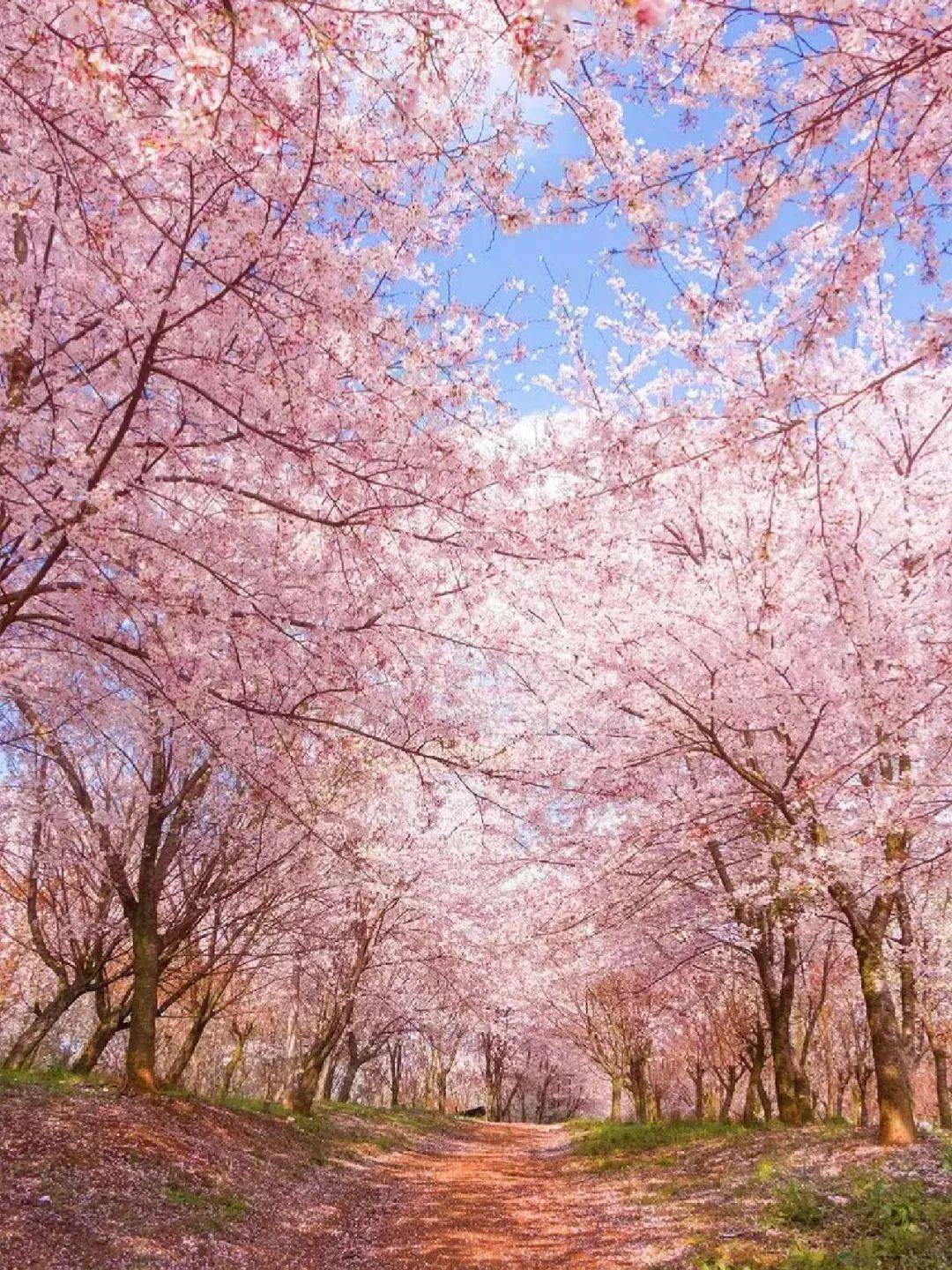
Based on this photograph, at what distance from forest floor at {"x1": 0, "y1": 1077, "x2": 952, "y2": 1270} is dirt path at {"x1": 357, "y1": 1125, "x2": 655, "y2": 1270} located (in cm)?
4

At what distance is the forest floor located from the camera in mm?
6422

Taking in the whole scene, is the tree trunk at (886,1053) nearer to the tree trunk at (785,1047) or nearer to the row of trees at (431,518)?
the row of trees at (431,518)

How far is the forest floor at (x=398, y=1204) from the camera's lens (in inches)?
253

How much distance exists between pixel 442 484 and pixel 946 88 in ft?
10.8

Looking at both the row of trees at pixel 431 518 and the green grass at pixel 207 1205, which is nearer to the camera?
the row of trees at pixel 431 518

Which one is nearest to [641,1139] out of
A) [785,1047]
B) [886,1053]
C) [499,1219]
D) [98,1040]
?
[785,1047]

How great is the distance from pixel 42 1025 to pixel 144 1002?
12.2 ft

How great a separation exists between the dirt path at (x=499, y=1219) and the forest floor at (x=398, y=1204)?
4 centimetres

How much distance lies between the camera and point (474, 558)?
22.9 ft

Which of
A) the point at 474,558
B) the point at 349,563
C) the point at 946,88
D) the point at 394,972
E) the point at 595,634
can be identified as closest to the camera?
the point at 946,88

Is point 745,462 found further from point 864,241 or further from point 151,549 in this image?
point 151,549

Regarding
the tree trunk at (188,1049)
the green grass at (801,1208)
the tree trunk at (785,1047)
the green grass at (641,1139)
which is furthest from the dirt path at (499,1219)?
the tree trunk at (188,1049)

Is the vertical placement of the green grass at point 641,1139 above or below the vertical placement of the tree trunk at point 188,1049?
below

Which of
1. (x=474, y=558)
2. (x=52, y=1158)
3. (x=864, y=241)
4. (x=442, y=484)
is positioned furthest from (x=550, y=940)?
(x=864, y=241)
